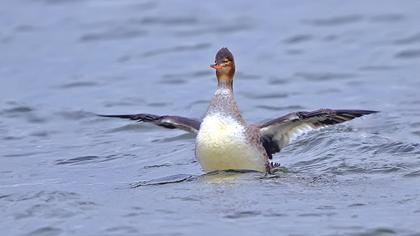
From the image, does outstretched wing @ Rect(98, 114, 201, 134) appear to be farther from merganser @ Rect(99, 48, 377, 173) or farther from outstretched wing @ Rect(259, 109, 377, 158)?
outstretched wing @ Rect(259, 109, 377, 158)

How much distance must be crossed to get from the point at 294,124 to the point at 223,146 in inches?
42.1

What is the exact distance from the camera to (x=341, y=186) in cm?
1137

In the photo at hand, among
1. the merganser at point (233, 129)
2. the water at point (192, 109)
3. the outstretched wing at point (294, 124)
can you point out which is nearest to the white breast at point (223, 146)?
the merganser at point (233, 129)

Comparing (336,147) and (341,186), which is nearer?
(341,186)

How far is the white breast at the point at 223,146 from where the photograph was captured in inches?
452

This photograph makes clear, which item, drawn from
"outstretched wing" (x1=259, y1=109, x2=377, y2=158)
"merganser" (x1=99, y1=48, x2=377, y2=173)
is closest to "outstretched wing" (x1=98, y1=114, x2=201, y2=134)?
"merganser" (x1=99, y1=48, x2=377, y2=173)

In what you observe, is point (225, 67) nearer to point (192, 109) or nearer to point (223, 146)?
point (223, 146)

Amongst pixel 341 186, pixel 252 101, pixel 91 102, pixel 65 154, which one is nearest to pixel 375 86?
pixel 252 101

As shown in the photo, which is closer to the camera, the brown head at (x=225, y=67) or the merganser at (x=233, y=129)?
the merganser at (x=233, y=129)

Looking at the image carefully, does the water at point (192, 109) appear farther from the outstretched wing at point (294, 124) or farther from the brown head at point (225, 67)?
the brown head at point (225, 67)

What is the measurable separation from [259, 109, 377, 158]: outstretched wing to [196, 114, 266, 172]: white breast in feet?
1.75

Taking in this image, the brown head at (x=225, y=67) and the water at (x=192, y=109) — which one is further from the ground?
the brown head at (x=225, y=67)

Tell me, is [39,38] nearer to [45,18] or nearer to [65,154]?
[45,18]

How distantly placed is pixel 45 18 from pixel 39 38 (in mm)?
1501
